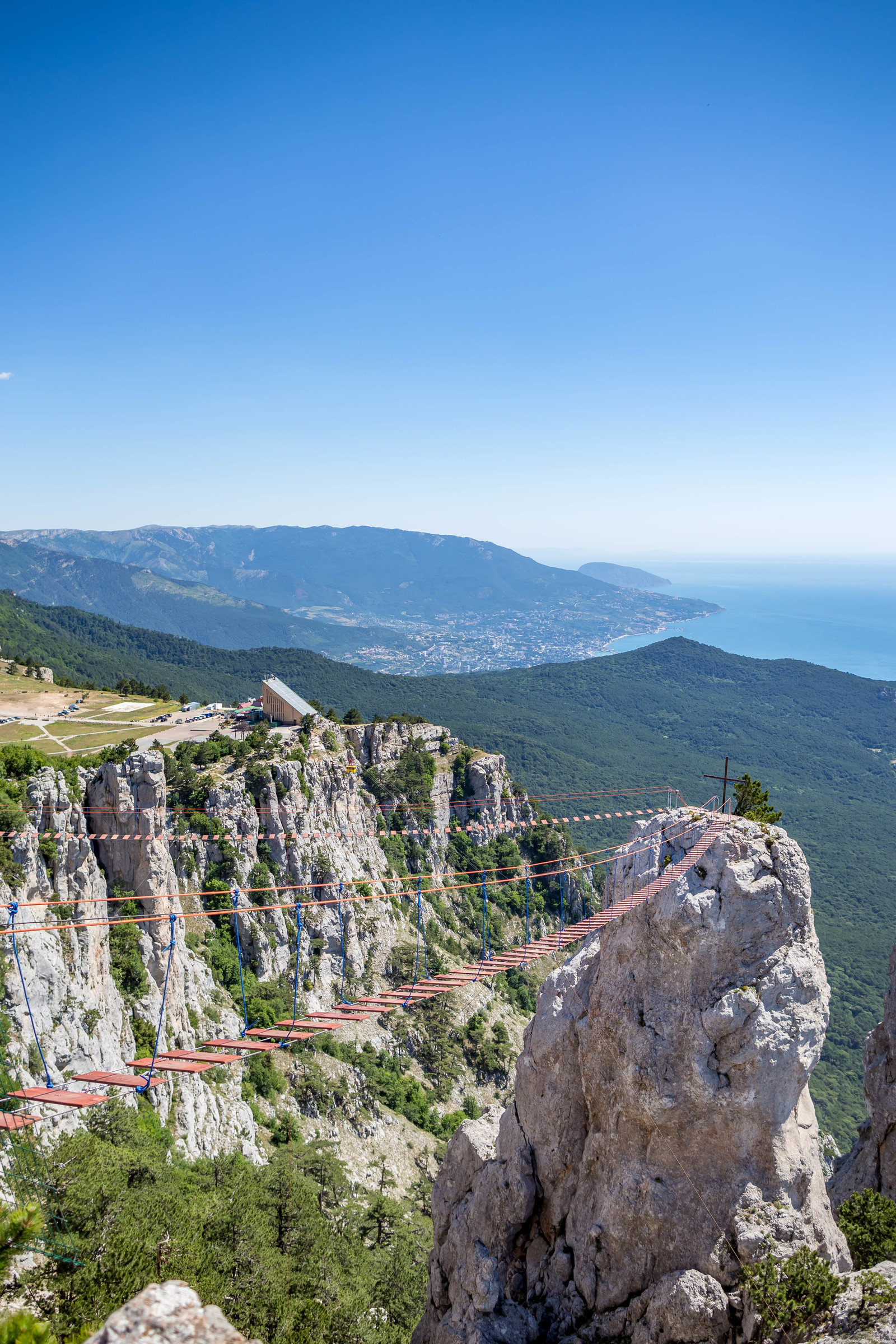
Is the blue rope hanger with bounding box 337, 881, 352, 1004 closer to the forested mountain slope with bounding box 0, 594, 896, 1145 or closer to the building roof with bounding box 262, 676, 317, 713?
the building roof with bounding box 262, 676, 317, 713

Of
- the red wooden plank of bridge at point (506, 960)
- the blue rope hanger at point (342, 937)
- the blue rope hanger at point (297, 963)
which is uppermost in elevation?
the red wooden plank of bridge at point (506, 960)

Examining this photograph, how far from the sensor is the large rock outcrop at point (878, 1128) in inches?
870

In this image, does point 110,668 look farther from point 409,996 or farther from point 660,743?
point 409,996

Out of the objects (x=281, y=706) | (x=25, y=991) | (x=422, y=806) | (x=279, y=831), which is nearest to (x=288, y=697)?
(x=281, y=706)

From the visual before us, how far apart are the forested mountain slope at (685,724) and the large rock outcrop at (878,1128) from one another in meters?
40.8

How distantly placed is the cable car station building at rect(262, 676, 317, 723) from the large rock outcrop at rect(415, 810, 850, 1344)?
4212 cm

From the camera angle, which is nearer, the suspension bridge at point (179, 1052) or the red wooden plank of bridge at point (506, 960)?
the red wooden plank of bridge at point (506, 960)

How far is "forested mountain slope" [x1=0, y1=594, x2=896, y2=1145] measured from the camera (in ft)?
267

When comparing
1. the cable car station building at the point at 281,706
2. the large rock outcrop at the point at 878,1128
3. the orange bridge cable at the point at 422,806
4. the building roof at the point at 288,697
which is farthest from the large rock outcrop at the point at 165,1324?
the building roof at the point at 288,697

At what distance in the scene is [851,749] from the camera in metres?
141

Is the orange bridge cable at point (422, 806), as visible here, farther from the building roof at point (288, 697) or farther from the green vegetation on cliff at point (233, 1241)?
the green vegetation on cliff at point (233, 1241)

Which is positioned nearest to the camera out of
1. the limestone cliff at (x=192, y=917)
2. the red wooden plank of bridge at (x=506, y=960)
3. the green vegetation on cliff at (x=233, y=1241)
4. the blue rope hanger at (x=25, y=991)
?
the red wooden plank of bridge at (x=506, y=960)

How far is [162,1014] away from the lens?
86.3ft

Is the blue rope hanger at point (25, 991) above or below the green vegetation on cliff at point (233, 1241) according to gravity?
above
